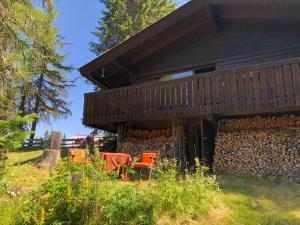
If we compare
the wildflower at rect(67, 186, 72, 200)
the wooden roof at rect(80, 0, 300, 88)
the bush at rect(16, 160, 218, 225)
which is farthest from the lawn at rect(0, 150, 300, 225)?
the wooden roof at rect(80, 0, 300, 88)

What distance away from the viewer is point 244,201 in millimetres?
6641

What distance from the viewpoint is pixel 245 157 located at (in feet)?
31.3

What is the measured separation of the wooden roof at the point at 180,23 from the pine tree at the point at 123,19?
27.6ft

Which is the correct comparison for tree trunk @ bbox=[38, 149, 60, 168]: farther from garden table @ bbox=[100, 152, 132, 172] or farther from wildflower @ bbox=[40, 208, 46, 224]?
wildflower @ bbox=[40, 208, 46, 224]

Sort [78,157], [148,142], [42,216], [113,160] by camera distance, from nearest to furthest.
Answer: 1. [42,216]
2. [78,157]
3. [113,160]
4. [148,142]

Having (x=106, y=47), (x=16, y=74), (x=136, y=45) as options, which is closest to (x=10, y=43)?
(x=16, y=74)

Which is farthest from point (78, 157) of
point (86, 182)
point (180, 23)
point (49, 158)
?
point (180, 23)

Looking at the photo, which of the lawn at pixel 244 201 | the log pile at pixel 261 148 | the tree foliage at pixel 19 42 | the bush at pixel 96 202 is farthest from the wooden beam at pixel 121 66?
the bush at pixel 96 202

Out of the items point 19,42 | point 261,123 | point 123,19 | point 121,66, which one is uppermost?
point 123,19

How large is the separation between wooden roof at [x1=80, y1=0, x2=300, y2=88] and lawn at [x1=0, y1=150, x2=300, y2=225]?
5.56 metres

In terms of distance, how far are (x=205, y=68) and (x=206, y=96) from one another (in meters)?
2.71

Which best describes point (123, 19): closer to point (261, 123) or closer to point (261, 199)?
point (261, 123)

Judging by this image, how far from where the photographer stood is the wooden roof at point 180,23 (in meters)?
10.4

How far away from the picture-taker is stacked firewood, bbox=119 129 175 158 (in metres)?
11.4
